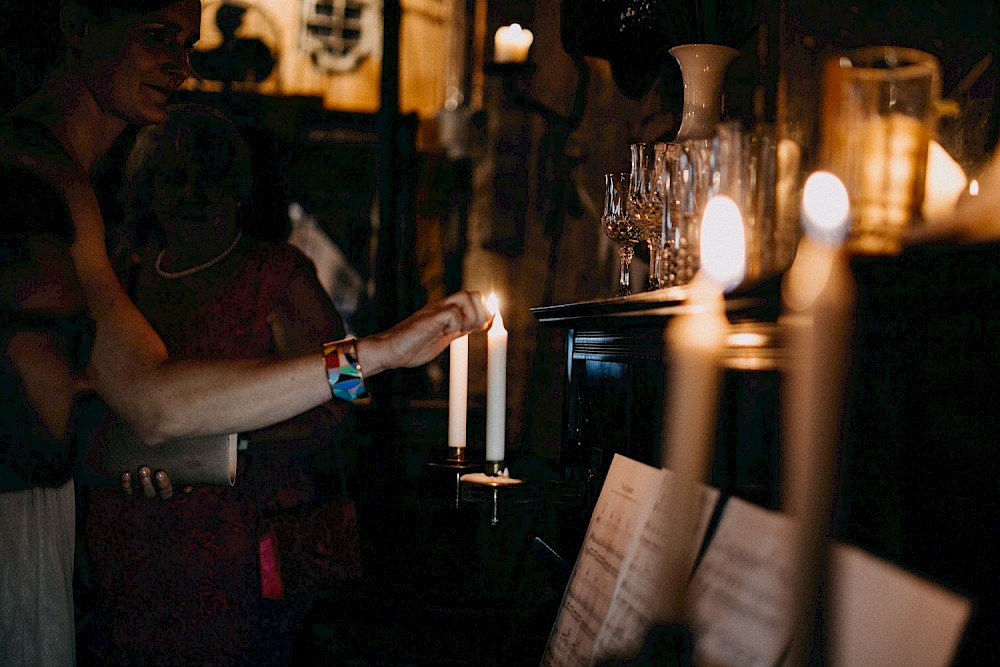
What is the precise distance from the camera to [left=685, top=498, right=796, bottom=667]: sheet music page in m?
0.68

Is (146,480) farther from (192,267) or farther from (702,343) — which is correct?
(702,343)

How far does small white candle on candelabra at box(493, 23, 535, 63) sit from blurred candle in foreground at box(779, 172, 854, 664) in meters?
1.43

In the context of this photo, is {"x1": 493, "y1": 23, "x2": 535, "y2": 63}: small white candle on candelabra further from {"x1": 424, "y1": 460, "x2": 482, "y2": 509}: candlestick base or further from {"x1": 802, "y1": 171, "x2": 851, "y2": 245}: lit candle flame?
{"x1": 802, "y1": 171, "x2": 851, "y2": 245}: lit candle flame

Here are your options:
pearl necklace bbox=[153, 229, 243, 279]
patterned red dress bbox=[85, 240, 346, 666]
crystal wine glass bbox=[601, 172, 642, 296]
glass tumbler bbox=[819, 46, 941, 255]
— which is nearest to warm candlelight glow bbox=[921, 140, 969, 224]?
glass tumbler bbox=[819, 46, 941, 255]

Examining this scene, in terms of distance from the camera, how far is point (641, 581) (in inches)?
35.2

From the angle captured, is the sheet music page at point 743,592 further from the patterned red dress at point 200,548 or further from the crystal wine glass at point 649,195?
the patterned red dress at point 200,548


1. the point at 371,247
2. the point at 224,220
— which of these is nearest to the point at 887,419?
the point at 371,247

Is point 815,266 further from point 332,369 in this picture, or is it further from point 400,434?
point 400,434

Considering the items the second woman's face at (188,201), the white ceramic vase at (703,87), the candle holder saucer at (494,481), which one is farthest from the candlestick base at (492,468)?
the second woman's face at (188,201)

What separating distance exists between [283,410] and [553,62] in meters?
1.23

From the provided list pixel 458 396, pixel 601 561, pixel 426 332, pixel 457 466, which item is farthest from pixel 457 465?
pixel 601 561

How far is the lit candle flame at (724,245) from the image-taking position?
84 cm

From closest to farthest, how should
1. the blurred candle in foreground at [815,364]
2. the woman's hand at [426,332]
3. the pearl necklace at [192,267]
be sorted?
the blurred candle in foreground at [815,364], the woman's hand at [426,332], the pearl necklace at [192,267]

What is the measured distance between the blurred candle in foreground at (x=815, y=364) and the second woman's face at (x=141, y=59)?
1.76 meters
